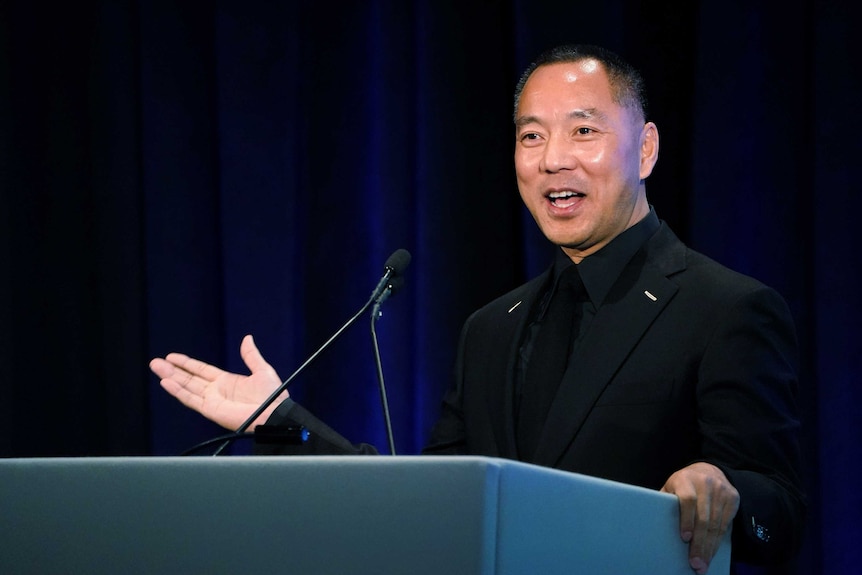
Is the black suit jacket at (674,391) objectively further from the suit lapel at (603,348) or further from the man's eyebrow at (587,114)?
the man's eyebrow at (587,114)

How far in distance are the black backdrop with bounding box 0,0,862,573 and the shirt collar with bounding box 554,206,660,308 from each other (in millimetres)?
647

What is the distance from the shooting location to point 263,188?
9.40ft

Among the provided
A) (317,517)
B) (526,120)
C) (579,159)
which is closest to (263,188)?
(526,120)

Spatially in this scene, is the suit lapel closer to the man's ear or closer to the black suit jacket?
the black suit jacket

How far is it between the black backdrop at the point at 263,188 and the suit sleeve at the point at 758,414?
0.94 metres

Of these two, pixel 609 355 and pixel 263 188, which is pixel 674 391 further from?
pixel 263 188

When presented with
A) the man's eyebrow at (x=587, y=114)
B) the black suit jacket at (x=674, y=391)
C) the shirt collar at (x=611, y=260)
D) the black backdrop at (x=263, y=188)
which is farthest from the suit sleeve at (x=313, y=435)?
the black backdrop at (x=263, y=188)

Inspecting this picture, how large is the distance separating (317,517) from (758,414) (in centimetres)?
88

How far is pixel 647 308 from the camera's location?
1786 millimetres

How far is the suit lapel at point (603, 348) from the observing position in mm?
1674

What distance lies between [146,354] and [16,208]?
0.56 m

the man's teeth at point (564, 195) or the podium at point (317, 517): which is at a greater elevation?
the man's teeth at point (564, 195)

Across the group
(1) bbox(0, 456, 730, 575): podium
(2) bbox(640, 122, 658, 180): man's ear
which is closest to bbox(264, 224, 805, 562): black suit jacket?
(2) bbox(640, 122, 658, 180): man's ear

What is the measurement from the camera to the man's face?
6.38 feet
